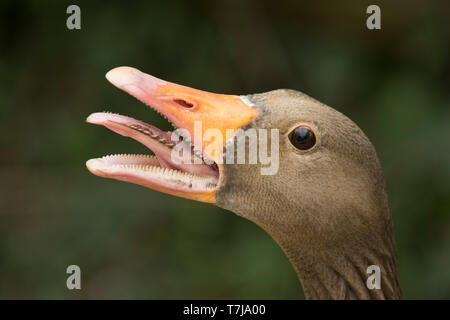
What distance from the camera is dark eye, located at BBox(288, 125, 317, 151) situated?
2.79m

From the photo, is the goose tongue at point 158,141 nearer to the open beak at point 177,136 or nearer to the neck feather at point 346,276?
the open beak at point 177,136

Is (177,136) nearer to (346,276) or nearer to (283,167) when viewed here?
(283,167)

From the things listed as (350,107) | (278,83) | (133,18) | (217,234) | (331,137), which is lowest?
(331,137)

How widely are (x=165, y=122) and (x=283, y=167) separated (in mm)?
3115

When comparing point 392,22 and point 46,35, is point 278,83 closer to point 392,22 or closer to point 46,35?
point 392,22

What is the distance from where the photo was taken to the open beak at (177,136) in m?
2.66

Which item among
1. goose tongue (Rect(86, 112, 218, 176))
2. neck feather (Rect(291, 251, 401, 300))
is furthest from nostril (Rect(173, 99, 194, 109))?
neck feather (Rect(291, 251, 401, 300))

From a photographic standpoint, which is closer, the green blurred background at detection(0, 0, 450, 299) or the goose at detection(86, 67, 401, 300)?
the goose at detection(86, 67, 401, 300)

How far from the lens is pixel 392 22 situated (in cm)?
570

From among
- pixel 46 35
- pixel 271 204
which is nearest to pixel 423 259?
pixel 271 204

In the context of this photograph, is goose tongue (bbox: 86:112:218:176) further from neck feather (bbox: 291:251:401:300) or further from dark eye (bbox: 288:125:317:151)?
neck feather (bbox: 291:251:401:300)

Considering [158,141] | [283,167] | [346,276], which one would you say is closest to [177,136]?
[158,141]

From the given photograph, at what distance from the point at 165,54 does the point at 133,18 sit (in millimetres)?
461

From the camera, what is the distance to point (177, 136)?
9.41 ft
